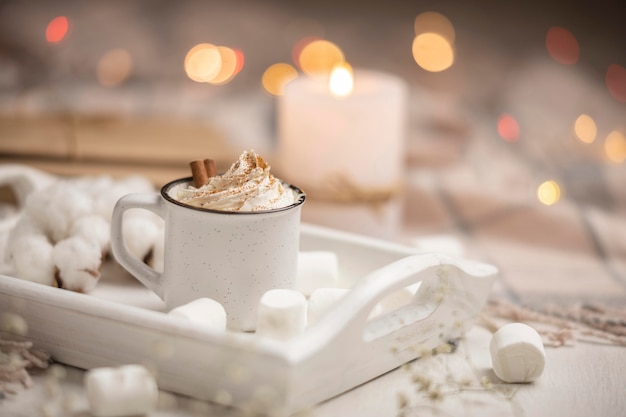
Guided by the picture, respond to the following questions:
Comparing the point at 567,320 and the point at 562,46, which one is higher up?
the point at 562,46

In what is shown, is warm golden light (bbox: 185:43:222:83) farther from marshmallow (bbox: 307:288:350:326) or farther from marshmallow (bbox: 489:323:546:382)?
marshmallow (bbox: 489:323:546:382)

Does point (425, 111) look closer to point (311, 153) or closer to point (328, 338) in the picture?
point (311, 153)

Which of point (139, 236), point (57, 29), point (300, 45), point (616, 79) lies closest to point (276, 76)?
point (300, 45)

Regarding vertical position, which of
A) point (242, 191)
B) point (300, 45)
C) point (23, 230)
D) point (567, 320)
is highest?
point (300, 45)

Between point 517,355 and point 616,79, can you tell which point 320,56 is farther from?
point 517,355

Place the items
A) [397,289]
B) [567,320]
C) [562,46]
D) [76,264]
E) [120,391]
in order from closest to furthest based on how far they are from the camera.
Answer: [120,391], [397,289], [76,264], [567,320], [562,46]

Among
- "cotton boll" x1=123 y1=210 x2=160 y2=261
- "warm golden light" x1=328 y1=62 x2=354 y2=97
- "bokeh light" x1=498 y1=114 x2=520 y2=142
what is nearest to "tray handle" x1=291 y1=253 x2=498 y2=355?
"cotton boll" x1=123 y1=210 x2=160 y2=261

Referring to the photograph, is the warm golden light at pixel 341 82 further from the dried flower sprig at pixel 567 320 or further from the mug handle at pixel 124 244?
the mug handle at pixel 124 244

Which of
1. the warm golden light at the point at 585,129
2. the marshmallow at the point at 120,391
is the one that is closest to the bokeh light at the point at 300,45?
the warm golden light at the point at 585,129
